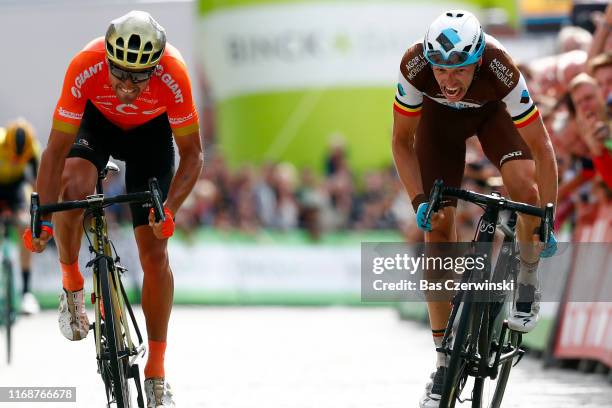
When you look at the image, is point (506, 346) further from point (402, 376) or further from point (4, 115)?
point (4, 115)

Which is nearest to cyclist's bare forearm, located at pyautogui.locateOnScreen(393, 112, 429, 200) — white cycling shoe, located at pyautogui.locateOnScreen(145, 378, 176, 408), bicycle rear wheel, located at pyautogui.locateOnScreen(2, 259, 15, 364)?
white cycling shoe, located at pyautogui.locateOnScreen(145, 378, 176, 408)

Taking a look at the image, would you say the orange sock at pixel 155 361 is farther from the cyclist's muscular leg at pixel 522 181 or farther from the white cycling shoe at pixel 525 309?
the cyclist's muscular leg at pixel 522 181

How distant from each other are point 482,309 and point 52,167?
2.54 metres

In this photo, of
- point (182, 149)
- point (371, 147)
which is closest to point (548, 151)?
point (182, 149)

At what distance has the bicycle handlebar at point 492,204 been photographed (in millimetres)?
7242

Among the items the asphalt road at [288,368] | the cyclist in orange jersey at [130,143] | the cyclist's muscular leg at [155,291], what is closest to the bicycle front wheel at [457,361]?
the cyclist in orange jersey at [130,143]

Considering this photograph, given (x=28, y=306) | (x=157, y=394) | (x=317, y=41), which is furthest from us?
(x=317, y=41)

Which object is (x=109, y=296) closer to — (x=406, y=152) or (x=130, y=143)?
(x=130, y=143)

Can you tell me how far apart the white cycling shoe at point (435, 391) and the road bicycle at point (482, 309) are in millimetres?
470

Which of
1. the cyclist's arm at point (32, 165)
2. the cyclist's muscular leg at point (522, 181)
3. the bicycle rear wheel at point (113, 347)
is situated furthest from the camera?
the cyclist's arm at point (32, 165)

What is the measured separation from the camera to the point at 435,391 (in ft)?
27.2

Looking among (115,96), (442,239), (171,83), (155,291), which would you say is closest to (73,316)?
(155,291)

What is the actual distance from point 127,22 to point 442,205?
7.12ft

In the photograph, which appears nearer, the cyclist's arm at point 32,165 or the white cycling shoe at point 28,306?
the white cycling shoe at point 28,306
